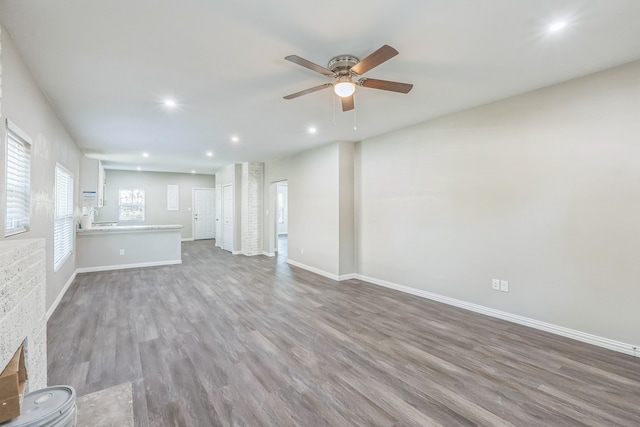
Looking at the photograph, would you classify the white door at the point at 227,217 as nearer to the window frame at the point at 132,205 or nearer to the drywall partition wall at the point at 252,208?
the drywall partition wall at the point at 252,208

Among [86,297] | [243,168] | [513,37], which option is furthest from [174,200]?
[513,37]

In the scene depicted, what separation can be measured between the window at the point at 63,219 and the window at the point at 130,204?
4.99 meters

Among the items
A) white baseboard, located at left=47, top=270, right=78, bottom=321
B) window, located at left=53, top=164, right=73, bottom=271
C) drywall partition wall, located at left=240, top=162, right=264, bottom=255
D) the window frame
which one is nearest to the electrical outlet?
white baseboard, located at left=47, top=270, right=78, bottom=321

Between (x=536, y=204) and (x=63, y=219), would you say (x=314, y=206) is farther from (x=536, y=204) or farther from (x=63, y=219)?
(x=63, y=219)

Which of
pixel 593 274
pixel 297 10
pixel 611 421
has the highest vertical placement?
pixel 297 10

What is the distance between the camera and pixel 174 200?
1045cm

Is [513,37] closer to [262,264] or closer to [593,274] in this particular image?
[593,274]

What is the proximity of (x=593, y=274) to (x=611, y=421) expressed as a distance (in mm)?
1451

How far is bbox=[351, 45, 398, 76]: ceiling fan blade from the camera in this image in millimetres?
1857

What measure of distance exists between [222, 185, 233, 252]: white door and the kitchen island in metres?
1.82

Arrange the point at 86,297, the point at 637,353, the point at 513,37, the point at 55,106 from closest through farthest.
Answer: the point at 513,37 → the point at 637,353 → the point at 55,106 → the point at 86,297

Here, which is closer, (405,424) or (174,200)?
(405,424)

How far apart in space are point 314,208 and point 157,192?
6900 millimetres

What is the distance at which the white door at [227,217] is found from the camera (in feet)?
27.8
